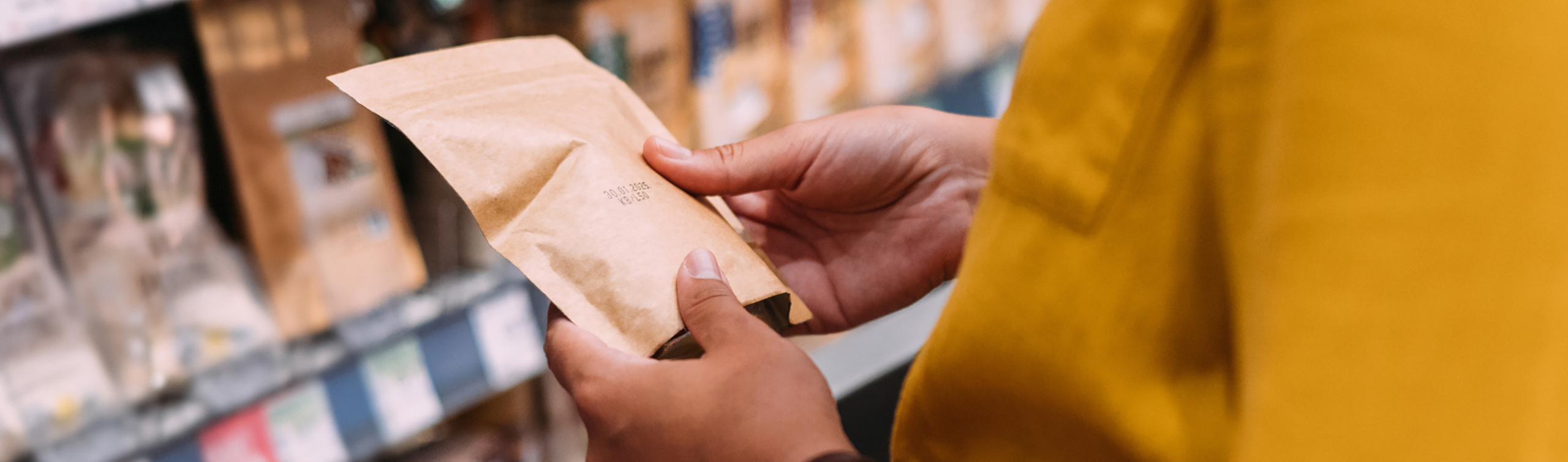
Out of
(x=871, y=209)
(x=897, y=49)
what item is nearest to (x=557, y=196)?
(x=871, y=209)

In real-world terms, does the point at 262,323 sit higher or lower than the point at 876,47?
lower

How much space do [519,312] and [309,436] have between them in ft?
0.82

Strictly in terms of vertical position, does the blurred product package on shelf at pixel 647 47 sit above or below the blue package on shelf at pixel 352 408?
above

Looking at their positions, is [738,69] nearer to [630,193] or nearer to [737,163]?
[737,163]

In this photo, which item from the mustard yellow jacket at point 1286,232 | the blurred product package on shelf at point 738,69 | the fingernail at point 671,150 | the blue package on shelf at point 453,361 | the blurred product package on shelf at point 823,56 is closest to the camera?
the mustard yellow jacket at point 1286,232

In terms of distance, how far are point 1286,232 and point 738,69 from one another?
41.5 inches

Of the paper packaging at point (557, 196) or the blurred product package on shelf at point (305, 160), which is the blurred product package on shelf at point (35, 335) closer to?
the blurred product package on shelf at point (305, 160)

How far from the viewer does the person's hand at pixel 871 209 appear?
0.79m

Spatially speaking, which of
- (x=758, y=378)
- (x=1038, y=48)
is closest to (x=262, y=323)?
(x=758, y=378)

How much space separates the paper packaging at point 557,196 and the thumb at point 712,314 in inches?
0.6

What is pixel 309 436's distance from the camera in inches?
35.4

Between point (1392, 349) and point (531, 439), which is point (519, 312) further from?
point (1392, 349)

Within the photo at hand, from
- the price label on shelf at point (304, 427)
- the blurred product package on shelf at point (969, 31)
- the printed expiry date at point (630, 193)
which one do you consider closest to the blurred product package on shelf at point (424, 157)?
the price label on shelf at point (304, 427)

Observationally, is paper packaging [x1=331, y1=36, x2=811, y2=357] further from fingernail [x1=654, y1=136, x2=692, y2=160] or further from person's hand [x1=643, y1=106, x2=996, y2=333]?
person's hand [x1=643, y1=106, x2=996, y2=333]
